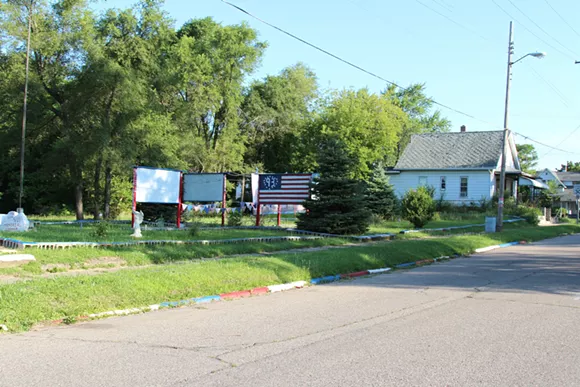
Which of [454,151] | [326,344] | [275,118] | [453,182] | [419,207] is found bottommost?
[326,344]

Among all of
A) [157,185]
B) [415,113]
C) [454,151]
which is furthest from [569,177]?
[157,185]

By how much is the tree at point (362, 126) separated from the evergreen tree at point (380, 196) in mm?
10326

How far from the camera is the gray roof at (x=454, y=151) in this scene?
45.2 meters

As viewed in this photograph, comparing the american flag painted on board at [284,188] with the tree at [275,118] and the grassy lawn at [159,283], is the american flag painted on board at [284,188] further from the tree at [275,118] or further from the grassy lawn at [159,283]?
the tree at [275,118]

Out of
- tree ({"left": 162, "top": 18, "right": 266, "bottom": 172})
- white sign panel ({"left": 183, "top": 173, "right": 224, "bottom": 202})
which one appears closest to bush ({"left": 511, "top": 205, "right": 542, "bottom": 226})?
tree ({"left": 162, "top": 18, "right": 266, "bottom": 172})

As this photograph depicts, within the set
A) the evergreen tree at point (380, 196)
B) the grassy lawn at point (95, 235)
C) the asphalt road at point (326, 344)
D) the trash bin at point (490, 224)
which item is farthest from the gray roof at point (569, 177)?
the asphalt road at point (326, 344)

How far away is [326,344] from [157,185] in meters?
15.3

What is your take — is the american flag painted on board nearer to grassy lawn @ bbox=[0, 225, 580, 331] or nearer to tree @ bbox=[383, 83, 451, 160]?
grassy lawn @ bbox=[0, 225, 580, 331]

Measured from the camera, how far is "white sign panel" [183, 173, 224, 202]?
22.7 meters

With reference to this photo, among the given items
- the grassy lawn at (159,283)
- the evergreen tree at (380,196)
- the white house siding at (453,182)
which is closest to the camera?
the grassy lawn at (159,283)

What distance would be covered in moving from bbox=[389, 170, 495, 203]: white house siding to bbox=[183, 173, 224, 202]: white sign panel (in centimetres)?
2357

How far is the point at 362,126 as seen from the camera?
1970 inches

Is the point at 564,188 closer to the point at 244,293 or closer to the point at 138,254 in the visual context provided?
the point at 138,254

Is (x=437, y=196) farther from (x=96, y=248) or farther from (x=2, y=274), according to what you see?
(x=2, y=274)
